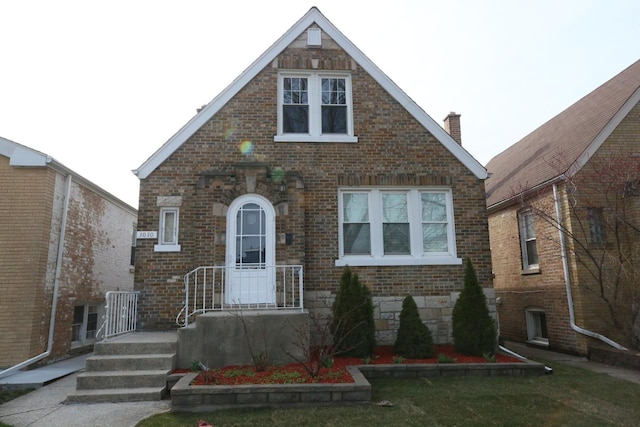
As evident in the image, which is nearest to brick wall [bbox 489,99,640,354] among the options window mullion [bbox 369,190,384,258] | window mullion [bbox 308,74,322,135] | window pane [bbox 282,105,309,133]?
window mullion [bbox 369,190,384,258]

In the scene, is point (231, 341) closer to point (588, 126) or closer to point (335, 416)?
point (335, 416)

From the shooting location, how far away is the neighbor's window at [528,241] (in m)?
11.7

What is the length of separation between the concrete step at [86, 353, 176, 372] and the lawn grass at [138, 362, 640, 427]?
4.71 feet

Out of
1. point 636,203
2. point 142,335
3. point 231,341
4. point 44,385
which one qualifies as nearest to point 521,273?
point 636,203

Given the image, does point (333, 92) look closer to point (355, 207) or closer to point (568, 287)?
point (355, 207)

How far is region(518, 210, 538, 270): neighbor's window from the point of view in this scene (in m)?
11.7

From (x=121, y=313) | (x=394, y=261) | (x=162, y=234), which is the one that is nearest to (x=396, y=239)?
(x=394, y=261)

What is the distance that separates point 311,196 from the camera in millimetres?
9625

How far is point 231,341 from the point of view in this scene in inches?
290

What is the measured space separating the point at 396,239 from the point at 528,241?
4.48 meters

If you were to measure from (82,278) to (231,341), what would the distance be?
17.8ft

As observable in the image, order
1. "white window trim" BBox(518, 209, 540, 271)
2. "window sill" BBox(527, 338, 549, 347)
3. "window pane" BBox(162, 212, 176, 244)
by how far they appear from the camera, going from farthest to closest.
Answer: "white window trim" BBox(518, 209, 540, 271), "window sill" BBox(527, 338, 549, 347), "window pane" BBox(162, 212, 176, 244)

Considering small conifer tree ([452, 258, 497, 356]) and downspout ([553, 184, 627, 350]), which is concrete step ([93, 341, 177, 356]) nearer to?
small conifer tree ([452, 258, 497, 356])

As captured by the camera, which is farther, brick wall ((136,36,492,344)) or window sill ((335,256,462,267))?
window sill ((335,256,462,267))
